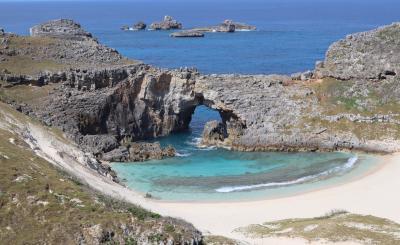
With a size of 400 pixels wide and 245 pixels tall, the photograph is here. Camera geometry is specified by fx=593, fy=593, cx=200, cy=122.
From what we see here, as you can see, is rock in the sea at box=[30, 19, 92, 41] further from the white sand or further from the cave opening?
the white sand

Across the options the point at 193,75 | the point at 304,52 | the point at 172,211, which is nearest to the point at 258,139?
the point at 193,75

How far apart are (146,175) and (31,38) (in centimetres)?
3323

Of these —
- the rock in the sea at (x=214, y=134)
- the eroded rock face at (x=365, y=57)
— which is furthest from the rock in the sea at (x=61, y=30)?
the eroded rock face at (x=365, y=57)

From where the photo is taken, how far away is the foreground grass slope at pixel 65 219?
27.0m

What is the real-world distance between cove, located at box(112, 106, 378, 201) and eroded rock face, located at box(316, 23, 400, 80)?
45.7 ft

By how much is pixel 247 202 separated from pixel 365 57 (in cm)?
3497

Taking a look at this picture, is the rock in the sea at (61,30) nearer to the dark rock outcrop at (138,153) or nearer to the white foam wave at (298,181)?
the dark rock outcrop at (138,153)

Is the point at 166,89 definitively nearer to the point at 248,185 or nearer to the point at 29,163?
the point at 248,185

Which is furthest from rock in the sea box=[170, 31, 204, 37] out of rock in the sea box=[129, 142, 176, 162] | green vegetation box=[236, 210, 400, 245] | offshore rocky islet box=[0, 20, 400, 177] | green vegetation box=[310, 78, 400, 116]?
green vegetation box=[236, 210, 400, 245]

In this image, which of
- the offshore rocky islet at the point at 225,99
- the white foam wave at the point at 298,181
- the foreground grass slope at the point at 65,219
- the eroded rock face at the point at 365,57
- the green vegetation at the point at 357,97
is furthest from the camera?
the eroded rock face at the point at 365,57

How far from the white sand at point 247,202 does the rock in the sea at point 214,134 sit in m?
22.0

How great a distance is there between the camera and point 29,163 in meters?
36.2

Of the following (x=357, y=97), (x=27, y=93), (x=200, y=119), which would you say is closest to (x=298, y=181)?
(x=357, y=97)

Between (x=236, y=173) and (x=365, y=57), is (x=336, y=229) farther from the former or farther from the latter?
(x=365, y=57)
